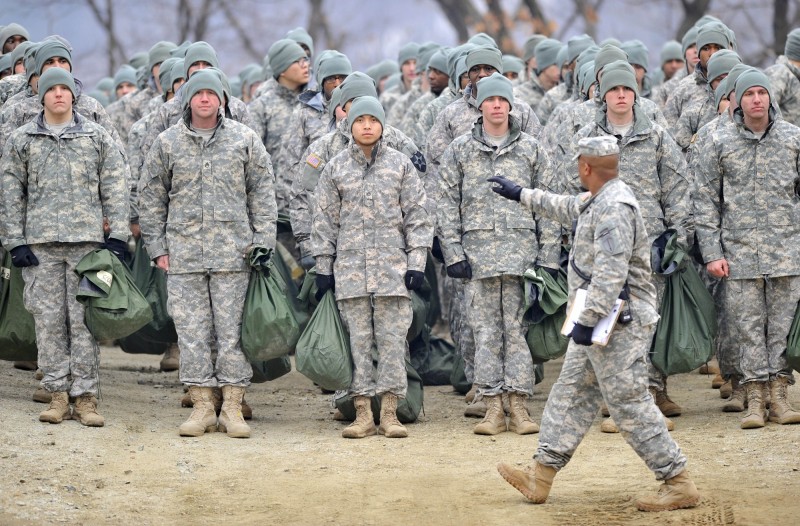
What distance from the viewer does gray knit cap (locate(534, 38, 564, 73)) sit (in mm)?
15461

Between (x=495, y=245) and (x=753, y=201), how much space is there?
6.05 ft

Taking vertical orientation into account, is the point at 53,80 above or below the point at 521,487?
above

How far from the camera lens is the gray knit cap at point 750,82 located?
1000cm

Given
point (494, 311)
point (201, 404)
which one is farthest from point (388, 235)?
point (201, 404)

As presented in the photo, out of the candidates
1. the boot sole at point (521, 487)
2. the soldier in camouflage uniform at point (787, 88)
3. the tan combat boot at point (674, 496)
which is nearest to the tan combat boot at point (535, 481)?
the boot sole at point (521, 487)

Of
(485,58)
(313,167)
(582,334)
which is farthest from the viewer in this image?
(485,58)

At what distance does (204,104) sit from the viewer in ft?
33.0

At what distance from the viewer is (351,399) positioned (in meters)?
10.3

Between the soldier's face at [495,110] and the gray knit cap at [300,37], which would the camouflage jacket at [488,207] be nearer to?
the soldier's face at [495,110]

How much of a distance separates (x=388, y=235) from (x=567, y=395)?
8.02 ft

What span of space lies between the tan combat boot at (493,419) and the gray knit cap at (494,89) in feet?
7.03

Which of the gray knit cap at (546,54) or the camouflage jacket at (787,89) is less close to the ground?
the gray knit cap at (546,54)

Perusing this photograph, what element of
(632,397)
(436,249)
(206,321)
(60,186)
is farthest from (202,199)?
(632,397)

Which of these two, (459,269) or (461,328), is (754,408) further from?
(461,328)
